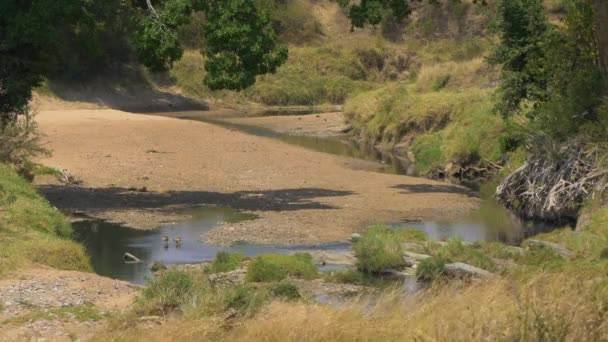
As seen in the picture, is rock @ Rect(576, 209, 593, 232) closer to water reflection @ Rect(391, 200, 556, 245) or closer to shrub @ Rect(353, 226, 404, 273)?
water reflection @ Rect(391, 200, 556, 245)

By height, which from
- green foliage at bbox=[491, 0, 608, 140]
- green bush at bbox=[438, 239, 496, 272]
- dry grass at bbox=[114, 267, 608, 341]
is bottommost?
green bush at bbox=[438, 239, 496, 272]

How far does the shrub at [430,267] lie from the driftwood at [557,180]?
5.08 m

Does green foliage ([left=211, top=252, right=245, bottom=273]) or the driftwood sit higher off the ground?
the driftwood

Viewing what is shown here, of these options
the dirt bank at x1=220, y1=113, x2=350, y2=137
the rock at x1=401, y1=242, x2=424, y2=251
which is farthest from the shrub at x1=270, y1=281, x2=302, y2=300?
the dirt bank at x1=220, y1=113, x2=350, y2=137

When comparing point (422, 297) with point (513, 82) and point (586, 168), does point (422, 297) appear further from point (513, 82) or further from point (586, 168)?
point (513, 82)

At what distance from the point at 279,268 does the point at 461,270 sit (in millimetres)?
2933

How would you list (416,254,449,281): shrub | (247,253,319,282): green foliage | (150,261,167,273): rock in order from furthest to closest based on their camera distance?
1. (150,261,167,273): rock
2. (416,254,449,281): shrub
3. (247,253,319,282): green foliage

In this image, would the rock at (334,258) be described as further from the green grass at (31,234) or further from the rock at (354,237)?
the green grass at (31,234)

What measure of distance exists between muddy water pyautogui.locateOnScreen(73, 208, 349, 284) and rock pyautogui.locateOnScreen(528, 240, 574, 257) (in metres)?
3.98

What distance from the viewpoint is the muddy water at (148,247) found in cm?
2083

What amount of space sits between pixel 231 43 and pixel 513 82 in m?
9.45

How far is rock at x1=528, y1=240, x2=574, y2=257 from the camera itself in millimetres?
19606

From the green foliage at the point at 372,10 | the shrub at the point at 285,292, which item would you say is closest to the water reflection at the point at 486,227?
the green foliage at the point at 372,10

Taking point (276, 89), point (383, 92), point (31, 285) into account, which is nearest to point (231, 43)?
point (31, 285)
